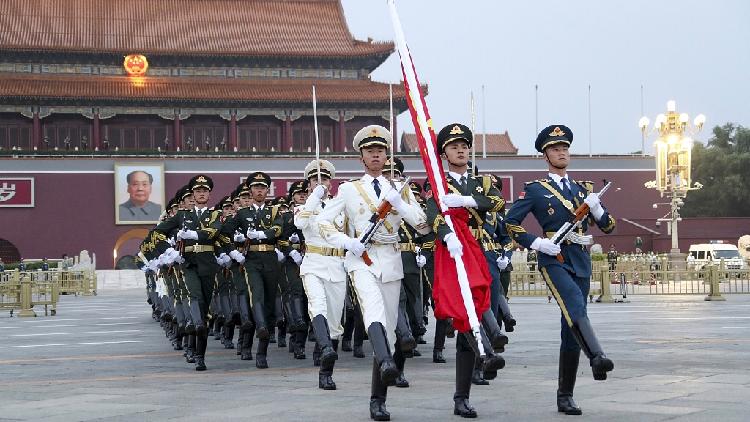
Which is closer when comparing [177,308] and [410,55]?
[410,55]

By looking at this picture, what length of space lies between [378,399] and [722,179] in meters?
58.5

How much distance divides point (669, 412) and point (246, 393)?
320cm

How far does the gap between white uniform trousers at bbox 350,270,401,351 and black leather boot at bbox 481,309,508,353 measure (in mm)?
692

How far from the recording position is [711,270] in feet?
72.6

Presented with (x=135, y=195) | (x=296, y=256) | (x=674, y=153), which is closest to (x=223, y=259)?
(x=296, y=256)

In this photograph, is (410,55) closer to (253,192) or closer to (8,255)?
(253,192)

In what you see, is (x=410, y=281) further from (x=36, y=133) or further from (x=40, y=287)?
(x=36, y=133)

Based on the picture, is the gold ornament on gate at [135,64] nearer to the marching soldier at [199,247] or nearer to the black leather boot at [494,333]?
the marching soldier at [199,247]

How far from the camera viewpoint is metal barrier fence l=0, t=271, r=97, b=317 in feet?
72.8

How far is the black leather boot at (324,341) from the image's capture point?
877 cm

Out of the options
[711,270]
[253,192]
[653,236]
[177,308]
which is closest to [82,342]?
[177,308]

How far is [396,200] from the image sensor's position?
7.53 meters

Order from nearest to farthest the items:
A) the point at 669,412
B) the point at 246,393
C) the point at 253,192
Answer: the point at 669,412 → the point at 246,393 → the point at 253,192

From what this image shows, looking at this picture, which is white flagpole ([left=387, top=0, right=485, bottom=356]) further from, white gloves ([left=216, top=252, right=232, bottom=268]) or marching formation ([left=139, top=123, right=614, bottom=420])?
white gloves ([left=216, top=252, right=232, bottom=268])
